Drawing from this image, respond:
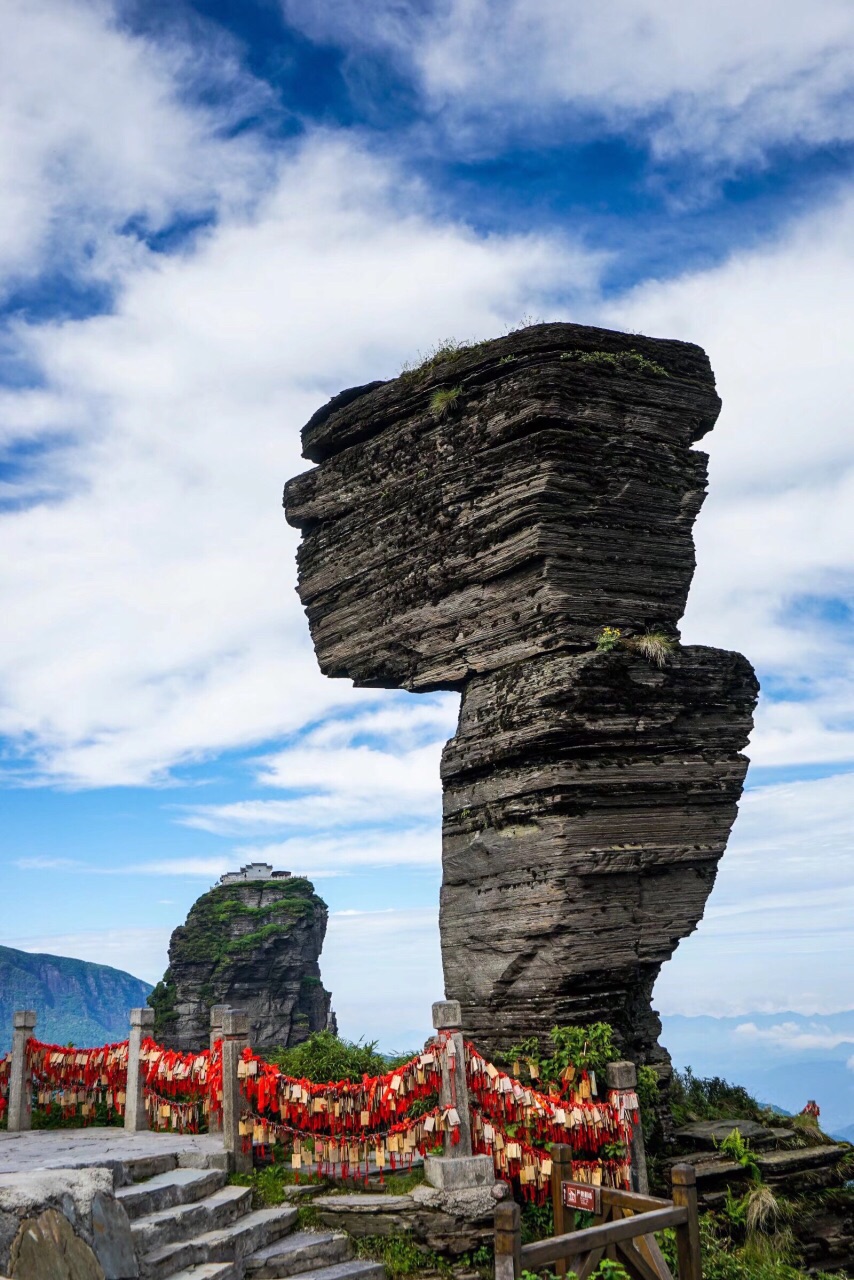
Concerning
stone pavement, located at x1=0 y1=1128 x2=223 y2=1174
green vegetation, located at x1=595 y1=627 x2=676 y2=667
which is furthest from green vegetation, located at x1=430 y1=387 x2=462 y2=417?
stone pavement, located at x1=0 y1=1128 x2=223 y2=1174

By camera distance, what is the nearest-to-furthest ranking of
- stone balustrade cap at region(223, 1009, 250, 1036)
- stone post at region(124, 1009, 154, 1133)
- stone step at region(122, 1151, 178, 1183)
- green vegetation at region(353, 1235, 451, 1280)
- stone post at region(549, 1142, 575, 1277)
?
stone post at region(549, 1142, 575, 1277) < stone step at region(122, 1151, 178, 1183) < green vegetation at region(353, 1235, 451, 1280) < stone balustrade cap at region(223, 1009, 250, 1036) < stone post at region(124, 1009, 154, 1133)

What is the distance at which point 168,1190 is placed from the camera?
11656mm

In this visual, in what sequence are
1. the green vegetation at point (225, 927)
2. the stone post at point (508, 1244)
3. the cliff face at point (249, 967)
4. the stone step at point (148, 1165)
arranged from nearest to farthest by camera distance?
the stone post at point (508, 1244) < the stone step at point (148, 1165) < the cliff face at point (249, 967) < the green vegetation at point (225, 927)

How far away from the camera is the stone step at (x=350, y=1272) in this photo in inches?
454

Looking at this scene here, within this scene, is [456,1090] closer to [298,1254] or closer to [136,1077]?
[298,1254]

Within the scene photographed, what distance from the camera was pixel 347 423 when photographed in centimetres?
2142

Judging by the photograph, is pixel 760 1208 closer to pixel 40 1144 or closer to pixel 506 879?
pixel 506 879

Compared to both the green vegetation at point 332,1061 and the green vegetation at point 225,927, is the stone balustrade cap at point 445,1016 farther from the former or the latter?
the green vegetation at point 225,927

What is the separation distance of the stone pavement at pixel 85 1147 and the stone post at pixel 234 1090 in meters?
0.23

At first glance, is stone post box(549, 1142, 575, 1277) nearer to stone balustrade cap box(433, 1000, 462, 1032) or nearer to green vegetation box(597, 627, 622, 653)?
stone balustrade cap box(433, 1000, 462, 1032)

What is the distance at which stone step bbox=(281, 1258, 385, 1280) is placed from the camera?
37.8ft

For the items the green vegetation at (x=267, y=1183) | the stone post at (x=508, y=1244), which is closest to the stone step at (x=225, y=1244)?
the green vegetation at (x=267, y=1183)

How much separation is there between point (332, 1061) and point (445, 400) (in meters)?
12.0

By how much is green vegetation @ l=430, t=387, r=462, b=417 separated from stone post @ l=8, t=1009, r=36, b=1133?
12.7m
